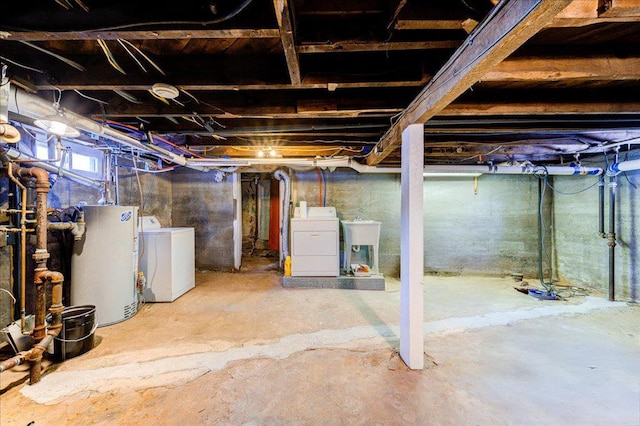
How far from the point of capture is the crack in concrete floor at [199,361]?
5.65 feet

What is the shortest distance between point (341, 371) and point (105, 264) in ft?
8.32

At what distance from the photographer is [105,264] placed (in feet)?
8.63

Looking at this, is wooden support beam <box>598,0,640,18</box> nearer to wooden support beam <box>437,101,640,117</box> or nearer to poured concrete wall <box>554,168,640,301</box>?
wooden support beam <box>437,101,640,117</box>

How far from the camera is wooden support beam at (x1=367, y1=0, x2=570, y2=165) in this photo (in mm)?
835

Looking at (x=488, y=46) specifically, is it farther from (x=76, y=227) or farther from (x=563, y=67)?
(x=76, y=227)

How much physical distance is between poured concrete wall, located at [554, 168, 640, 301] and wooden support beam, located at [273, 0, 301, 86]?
4.49 metres

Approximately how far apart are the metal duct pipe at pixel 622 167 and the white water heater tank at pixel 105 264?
5.81 meters

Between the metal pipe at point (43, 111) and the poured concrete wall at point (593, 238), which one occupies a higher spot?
the metal pipe at point (43, 111)

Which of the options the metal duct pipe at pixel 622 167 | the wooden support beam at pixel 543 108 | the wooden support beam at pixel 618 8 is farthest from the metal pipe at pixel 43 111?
the metal duct pipe at pixel 622 167

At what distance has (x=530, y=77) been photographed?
4.31 feet

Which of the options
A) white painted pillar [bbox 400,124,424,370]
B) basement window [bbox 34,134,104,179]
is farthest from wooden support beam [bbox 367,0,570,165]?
basement window [bbox 34,134,104,179]

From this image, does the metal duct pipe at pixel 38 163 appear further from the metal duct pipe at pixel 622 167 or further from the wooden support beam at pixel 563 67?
the metal duct pipe at pixel 622 167

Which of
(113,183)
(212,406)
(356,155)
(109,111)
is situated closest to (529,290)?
(356,155)

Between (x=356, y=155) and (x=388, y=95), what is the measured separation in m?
1.82
